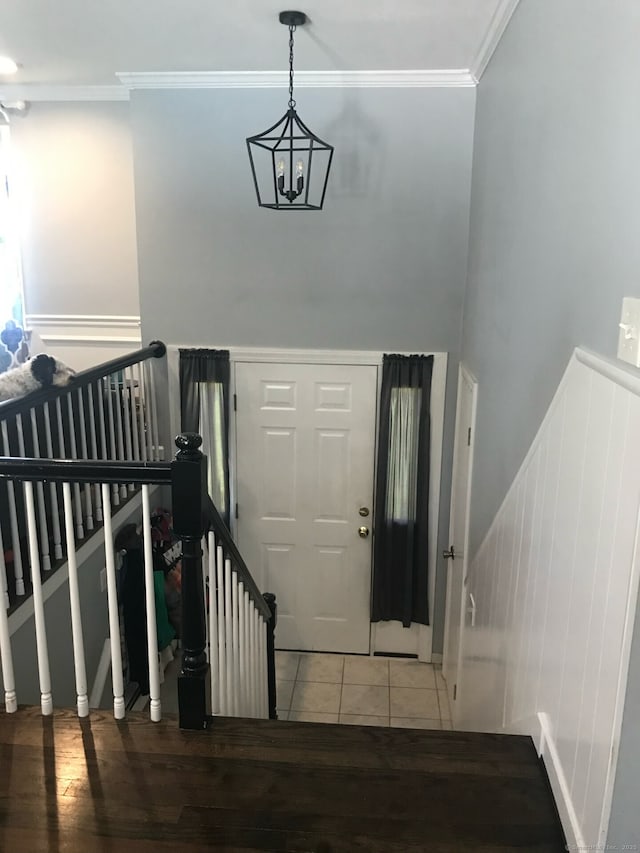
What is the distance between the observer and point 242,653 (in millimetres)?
2518

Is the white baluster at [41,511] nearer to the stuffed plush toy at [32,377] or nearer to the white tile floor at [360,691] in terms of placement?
the stuffed plush toy at [32,377]

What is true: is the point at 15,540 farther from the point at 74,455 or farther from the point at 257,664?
the point at 257,664

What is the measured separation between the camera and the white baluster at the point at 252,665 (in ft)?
8.75

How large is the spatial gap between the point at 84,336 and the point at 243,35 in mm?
2535

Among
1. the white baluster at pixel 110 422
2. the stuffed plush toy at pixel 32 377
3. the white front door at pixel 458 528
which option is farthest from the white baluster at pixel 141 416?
the white front door at pixel 458 528

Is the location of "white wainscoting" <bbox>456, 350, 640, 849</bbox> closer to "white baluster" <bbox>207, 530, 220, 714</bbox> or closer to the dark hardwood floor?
the dark hardwood floor

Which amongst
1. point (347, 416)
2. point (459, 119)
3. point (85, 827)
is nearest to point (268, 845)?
point (85, 827)

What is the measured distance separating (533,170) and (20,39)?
9.23 ft

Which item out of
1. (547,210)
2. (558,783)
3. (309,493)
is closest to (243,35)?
(547,210)

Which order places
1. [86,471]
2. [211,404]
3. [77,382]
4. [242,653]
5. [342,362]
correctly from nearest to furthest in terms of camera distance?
[86,471] → [242,653] → [77,382] → [342,362] → [211,404]

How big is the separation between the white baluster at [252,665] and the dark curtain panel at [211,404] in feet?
5.55

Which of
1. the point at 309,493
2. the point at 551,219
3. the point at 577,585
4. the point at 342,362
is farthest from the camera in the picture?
the point at 309,493

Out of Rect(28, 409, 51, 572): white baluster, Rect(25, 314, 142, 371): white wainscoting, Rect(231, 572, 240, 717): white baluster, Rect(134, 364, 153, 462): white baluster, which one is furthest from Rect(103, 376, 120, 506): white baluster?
Rect(231, 572, 240, 717): white baluster

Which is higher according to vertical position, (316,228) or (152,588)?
(316,228)
